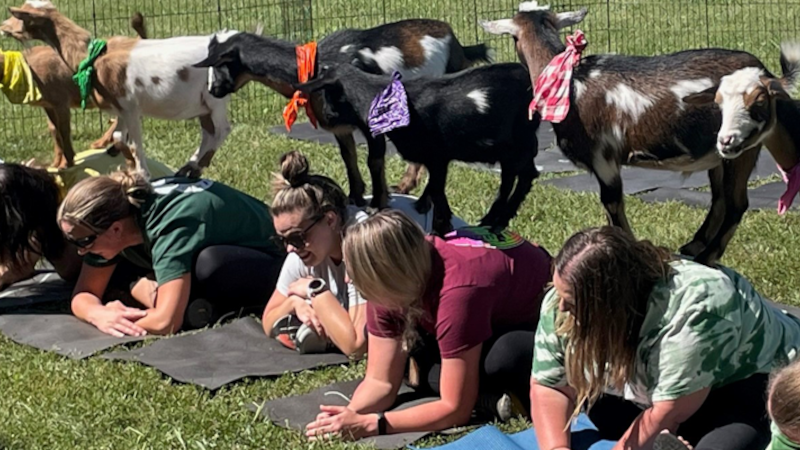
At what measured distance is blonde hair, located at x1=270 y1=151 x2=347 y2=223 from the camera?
186 inches

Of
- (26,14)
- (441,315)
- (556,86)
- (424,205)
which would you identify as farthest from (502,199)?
(26,14)

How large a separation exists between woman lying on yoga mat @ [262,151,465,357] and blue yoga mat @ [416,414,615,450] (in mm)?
936

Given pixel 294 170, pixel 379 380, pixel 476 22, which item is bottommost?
pixel 379 380

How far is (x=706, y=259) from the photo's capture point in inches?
204

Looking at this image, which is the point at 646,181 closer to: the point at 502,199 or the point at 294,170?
the point at 502,199

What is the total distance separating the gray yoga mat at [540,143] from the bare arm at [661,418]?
4.65 meters

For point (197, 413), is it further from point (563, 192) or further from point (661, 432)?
point (563, 192)

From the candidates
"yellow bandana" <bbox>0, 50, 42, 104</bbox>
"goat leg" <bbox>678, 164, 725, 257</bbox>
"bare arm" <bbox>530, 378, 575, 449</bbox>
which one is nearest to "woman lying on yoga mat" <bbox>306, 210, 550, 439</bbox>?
"bare arm" <bbox>530, 378, 575, 449</bbox>

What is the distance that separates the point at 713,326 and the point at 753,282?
2.55 metres

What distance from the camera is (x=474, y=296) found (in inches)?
156

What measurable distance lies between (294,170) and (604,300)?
1.84 m

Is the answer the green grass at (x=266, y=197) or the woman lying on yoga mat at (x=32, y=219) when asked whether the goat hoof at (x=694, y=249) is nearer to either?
the green grass at (x=266, y=197)

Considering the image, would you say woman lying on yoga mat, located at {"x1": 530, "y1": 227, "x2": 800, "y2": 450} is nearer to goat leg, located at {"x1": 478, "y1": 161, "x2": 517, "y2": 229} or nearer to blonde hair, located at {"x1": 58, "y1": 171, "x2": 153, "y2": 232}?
goat leg, located at {"x1": 478, "y1": 161, "x2": 517, "y2": 229}

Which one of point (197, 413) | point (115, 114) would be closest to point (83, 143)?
point (115, 114)
